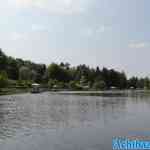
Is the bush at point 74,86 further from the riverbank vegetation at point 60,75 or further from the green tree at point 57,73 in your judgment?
the green tree at point 57,73

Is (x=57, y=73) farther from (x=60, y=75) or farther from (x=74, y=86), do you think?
(x=74, y=86)

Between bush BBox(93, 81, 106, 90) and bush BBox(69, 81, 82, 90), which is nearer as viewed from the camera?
bush BBox(69, 81, 82, 90)

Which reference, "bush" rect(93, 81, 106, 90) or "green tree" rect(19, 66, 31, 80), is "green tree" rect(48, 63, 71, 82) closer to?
"bush" rect(93, 81, 106, 90)

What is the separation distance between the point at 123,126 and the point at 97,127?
8.30 feet

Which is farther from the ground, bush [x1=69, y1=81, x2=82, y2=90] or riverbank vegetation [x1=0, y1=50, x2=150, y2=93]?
riverbank vegetation [x1=0, y1=50, x2=150, y2=93]

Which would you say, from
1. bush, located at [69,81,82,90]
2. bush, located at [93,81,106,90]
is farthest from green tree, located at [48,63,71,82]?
bush, located at [93,81,106,90]

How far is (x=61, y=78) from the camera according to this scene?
177m

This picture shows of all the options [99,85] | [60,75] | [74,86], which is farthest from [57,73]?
[99,85]

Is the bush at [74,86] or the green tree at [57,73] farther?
the green tree at [57,73]

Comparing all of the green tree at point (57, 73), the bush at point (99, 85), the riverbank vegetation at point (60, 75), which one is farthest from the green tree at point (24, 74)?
the bush at point (99, 85)

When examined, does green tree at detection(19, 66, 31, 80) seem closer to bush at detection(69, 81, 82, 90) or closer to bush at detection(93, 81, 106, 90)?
A: bush at detection(69, 81, 82, 90)

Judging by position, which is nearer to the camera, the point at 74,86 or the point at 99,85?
the point at 74,86

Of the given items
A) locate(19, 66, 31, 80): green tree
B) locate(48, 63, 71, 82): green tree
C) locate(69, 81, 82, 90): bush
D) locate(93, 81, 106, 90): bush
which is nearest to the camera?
locate(19, 66, 31, 80): green tree

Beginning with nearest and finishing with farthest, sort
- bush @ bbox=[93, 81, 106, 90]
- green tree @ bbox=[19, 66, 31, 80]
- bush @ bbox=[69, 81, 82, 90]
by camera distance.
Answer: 1. green tree @ bbox=[19, 66, 31, 80]
2. bush @ bbox=[69, 81, 82, 90]
3. bush @ bbox=[93, 81, 106, 90]
